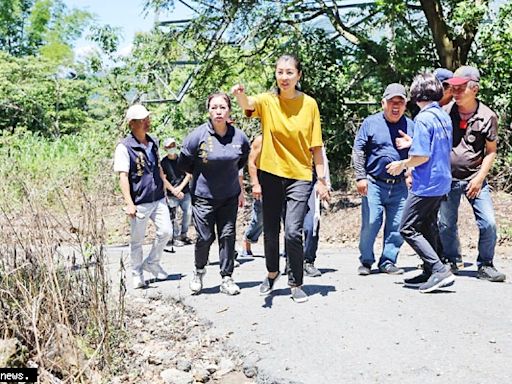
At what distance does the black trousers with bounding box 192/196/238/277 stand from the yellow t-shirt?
0.74 m

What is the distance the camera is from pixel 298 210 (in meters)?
5.48

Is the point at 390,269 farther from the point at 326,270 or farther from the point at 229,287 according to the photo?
the point at 229,287

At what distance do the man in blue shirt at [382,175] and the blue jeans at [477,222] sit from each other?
45 centimetres

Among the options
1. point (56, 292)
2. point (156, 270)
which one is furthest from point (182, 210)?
point (56, 292)

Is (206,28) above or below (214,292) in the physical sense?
above

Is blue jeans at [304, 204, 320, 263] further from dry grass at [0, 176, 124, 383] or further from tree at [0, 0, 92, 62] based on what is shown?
tree at [0, 0, 92, 62]

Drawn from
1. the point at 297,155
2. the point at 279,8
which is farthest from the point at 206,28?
the point at 297,155

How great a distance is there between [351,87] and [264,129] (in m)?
8.59

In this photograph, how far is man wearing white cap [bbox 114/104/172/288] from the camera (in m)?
6.32

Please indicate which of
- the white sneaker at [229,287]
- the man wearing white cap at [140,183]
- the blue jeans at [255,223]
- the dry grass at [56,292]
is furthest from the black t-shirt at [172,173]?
the dry grass at [56,292]

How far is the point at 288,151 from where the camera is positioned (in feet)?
17.9

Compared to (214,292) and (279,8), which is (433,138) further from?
(279,8)

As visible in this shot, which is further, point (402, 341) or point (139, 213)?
point (139, 213)

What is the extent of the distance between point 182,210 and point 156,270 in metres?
2.94
